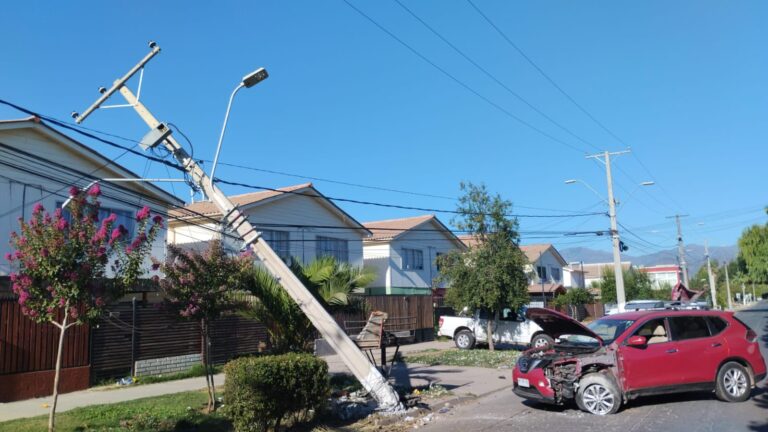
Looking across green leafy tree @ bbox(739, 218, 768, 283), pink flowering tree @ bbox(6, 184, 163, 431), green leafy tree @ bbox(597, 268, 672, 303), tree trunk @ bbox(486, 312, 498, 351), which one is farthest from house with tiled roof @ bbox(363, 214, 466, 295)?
pink flowering tree @ bbox(6, 184, 163, 431)

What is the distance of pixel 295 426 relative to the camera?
30.3 feet

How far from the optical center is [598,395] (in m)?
9.38

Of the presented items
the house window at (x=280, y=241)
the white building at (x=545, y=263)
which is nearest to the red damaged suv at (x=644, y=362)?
the house window at (x=280, y=241)

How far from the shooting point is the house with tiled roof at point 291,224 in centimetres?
2422

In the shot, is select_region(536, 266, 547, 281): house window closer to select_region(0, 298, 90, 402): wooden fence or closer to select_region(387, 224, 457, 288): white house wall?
select_region(387, 224, 457, 288): white house wall

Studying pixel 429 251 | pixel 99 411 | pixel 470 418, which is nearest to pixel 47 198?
pixel 99 411

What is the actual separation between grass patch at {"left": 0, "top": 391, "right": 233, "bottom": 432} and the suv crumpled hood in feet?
19.3

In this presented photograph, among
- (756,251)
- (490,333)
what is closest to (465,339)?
(490,333)

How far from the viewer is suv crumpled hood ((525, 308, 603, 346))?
1053 cm

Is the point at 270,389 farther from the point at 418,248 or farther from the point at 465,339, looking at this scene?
the point at 418,248

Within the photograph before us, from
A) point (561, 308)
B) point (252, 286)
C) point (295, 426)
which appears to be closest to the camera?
point (295, 426)

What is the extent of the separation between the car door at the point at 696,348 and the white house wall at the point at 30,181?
45.6ft

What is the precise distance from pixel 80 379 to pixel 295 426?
6352mm

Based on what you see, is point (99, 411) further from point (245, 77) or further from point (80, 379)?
point (245, 77)
